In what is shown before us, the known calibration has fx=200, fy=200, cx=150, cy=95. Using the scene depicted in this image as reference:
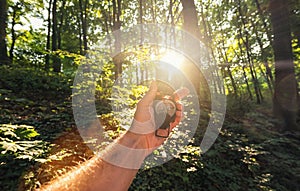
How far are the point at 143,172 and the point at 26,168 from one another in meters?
1.95

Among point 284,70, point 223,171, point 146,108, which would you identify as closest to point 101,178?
point 146,108

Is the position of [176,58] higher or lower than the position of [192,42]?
lower

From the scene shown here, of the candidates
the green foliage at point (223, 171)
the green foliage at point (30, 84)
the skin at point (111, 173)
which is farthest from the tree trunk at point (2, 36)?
the skin at point (111, 173)

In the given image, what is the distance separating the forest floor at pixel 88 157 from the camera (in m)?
3.01

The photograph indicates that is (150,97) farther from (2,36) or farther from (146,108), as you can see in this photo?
(2,36)

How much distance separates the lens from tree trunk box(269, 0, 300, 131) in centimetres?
876

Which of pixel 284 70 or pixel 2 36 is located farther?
pixel 2 36

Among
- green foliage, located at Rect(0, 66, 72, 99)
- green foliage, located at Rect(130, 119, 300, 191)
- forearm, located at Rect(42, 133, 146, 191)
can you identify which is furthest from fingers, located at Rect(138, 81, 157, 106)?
green foliage, located at Rect(0, 66, 72, 99)

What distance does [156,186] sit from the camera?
355 centimetres

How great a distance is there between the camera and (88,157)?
11.7ft

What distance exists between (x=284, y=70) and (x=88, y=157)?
29.9ft

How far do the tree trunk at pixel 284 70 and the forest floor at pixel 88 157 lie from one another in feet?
7.63

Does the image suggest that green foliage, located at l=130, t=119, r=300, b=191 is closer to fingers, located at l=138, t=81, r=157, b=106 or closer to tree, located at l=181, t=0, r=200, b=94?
fingers, located at l=138, t=81, r=157, b=106

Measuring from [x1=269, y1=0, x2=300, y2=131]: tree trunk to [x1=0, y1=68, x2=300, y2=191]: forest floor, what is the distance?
2.33 meters
